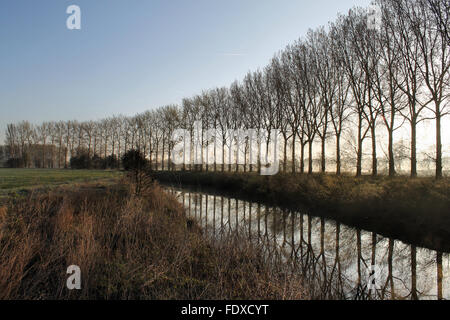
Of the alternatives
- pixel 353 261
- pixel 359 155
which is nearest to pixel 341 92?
pixel 359 155

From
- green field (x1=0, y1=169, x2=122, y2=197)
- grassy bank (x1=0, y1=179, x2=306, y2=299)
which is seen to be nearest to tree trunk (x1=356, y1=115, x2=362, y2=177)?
grassy bank (x1=0, y1=179, x2=306, y2=299)

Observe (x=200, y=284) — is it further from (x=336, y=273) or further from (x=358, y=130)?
(x=358, y=130)

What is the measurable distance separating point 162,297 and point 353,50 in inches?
750

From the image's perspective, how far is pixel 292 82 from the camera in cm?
2247

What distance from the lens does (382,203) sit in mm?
11156

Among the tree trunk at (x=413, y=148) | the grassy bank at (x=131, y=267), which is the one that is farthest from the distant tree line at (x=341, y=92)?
the grassy bank at (x=131, y=267)

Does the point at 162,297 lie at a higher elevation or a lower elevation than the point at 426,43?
lower

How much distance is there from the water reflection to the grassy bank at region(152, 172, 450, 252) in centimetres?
90

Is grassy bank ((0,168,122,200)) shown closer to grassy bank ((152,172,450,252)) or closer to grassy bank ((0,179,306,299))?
grassy bank ((0,179,306,299))

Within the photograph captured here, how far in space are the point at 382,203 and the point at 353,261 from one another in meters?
5.53

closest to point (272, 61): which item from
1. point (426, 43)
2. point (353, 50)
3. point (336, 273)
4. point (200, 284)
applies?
point (353, 50)

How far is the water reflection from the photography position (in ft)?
16.8

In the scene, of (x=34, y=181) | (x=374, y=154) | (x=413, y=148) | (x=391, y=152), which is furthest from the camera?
(x=374, y=154)

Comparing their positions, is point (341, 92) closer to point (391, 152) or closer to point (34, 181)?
point (391, 152)
